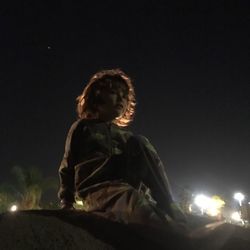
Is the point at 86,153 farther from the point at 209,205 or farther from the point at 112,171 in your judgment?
A: the point at 209,205

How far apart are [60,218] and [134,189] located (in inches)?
27.9

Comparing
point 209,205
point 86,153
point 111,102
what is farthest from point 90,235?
point 209,205

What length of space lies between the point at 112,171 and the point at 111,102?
85 cm

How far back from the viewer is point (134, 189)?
3.20 metres

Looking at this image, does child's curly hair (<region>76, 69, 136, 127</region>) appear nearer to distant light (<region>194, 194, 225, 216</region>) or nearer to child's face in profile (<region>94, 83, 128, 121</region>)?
child's face in profile (<region>94, 83, 128, 121</region>)

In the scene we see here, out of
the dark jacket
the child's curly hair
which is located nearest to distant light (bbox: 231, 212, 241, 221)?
the child's curly hair

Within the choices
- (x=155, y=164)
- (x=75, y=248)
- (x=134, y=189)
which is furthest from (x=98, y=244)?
(x=155, y=164)

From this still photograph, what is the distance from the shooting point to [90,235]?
8.96ft

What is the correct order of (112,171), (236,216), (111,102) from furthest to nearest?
(236,216), (111,102), (112,171)

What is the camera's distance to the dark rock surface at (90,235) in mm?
2500

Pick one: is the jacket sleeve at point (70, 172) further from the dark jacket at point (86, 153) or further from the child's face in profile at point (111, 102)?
the child's face in profile at point (111, 102)

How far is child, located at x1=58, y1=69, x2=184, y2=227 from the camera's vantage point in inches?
120

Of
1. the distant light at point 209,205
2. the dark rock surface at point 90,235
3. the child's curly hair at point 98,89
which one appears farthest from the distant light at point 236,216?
the dark rock surface at point 90,235

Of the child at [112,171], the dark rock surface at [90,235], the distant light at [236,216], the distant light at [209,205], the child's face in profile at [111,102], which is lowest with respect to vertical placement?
the dark rock surface at [90,235]
